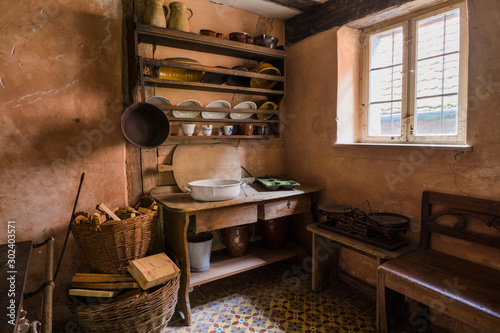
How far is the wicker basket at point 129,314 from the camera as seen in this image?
1779 millimetres

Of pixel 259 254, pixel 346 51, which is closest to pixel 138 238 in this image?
pixel 259 254

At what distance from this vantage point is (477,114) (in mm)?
1897

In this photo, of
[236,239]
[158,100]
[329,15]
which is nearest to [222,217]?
[236,239]

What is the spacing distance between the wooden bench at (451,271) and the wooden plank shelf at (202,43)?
73.2 inches

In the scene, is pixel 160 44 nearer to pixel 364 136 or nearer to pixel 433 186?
pixel 364 136

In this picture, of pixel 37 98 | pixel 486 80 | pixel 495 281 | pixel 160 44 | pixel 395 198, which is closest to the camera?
pixel 495 281

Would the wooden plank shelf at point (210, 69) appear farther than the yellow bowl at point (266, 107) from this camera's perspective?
No

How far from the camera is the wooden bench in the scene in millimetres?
1533

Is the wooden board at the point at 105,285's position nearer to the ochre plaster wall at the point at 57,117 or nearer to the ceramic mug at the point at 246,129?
the ochre plaster wall at the point at 57,117

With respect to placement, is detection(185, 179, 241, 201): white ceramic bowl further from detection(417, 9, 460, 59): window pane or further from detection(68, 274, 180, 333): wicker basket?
detection(417, 9, 460, 59): window pane

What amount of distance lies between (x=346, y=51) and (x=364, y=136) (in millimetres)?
791

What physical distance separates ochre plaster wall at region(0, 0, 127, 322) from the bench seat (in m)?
2.09

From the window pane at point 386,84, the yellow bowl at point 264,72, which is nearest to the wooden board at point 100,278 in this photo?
the yellow bowl at point 264,72

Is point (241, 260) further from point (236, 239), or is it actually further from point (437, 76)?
point (437, 76)
